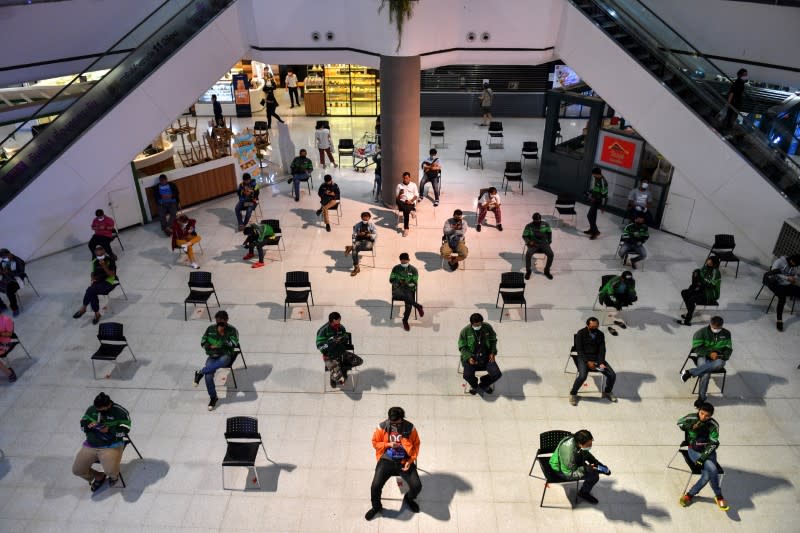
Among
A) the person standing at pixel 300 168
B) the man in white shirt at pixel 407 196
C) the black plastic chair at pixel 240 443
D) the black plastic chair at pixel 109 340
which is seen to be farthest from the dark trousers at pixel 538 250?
the black plastic chair at pixel 109 340

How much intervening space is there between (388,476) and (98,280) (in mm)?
6796

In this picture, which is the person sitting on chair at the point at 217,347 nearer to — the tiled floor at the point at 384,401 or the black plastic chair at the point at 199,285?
the tiled floor at the point at 384,401

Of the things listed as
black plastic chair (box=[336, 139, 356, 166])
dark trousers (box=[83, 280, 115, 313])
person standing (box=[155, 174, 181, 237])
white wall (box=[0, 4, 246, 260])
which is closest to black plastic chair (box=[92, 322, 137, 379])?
dark trousers (box=[83, 280, 115, 313])

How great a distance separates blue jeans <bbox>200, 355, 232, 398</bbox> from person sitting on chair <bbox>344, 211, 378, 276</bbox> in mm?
3931

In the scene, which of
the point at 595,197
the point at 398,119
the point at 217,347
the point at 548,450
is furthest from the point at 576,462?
the point at 398,119

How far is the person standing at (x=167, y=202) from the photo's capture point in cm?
1336

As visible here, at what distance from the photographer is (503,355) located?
9898mm

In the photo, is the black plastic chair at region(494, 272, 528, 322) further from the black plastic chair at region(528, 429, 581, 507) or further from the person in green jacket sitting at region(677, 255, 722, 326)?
the black plastic chair at region(528, 429, 581, 507)

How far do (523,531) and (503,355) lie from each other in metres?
3.32

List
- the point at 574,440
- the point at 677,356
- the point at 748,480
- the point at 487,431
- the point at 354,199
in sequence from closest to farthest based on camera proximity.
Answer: the point at 574,440
the point at 748,480
the point at 487,431
the point at 677,356
the point at 354,199

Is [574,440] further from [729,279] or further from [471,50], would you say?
[471,50]

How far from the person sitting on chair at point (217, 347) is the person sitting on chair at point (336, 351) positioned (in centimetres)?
132

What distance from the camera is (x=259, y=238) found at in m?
12.2

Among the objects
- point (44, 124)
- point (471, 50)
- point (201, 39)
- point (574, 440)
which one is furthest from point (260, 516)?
point (471, 50)
